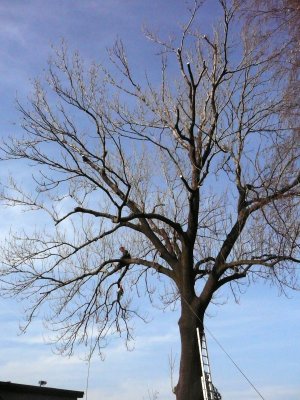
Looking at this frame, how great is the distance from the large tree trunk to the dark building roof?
560 cm

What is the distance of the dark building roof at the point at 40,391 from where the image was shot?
16766 millimetres

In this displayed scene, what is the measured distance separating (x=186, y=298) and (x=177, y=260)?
1248 mm

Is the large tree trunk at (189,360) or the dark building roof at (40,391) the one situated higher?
the dark building roof at (40,391)

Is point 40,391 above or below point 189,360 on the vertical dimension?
above

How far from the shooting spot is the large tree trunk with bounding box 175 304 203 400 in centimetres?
1330

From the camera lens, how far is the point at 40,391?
18.1m

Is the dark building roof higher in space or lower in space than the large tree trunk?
higher

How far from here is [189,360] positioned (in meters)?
13.6

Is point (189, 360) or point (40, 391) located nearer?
point (189, 360)

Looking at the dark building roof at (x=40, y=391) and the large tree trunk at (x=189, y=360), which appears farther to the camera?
the dark building roof at (x=40, y=391)

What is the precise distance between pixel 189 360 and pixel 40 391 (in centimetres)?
651

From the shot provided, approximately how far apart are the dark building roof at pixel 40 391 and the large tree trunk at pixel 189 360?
18.4 ft

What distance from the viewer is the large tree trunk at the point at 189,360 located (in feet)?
43.7

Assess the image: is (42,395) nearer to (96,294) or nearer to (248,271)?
(96,294)
